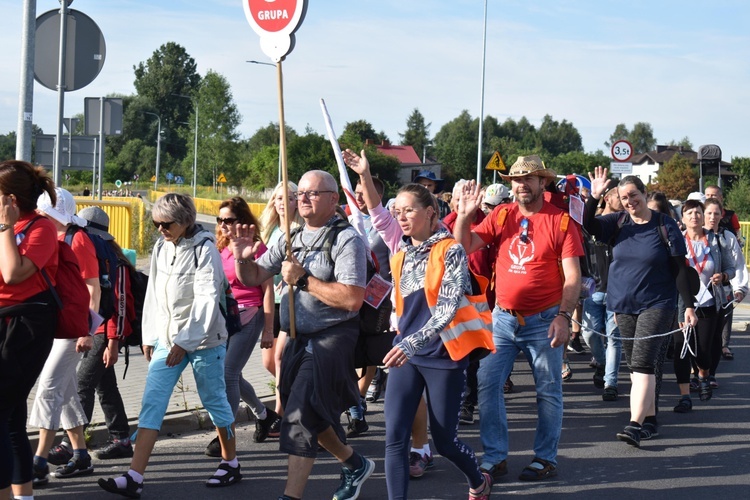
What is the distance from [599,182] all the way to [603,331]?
4456mm

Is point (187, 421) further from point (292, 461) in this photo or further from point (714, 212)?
point (714, 212)

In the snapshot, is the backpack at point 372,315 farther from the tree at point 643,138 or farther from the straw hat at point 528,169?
the tree at point 643,138

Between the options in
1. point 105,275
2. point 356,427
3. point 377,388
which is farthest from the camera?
point 377,388

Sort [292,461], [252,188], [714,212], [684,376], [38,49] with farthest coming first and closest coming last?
[252,188] < [714,212] < [684,376] < [38,49] < [292,461]

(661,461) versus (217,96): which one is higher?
(217,96)

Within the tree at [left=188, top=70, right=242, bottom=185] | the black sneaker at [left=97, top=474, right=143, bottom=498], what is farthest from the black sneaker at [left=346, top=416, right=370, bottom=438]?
the tree at [left=188, top=70, right=242, bottom=185]

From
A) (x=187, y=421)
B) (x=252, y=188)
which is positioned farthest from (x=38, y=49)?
(x=252, y=188)

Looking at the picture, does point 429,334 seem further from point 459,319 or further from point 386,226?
point 386,226

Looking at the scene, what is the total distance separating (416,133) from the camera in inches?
5807

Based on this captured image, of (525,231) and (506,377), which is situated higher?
(525,231)

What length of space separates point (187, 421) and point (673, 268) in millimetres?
3847

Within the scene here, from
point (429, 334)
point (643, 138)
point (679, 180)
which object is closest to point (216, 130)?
point (679, 180)

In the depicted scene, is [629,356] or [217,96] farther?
[217,96]

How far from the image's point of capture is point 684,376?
29.3 feet
